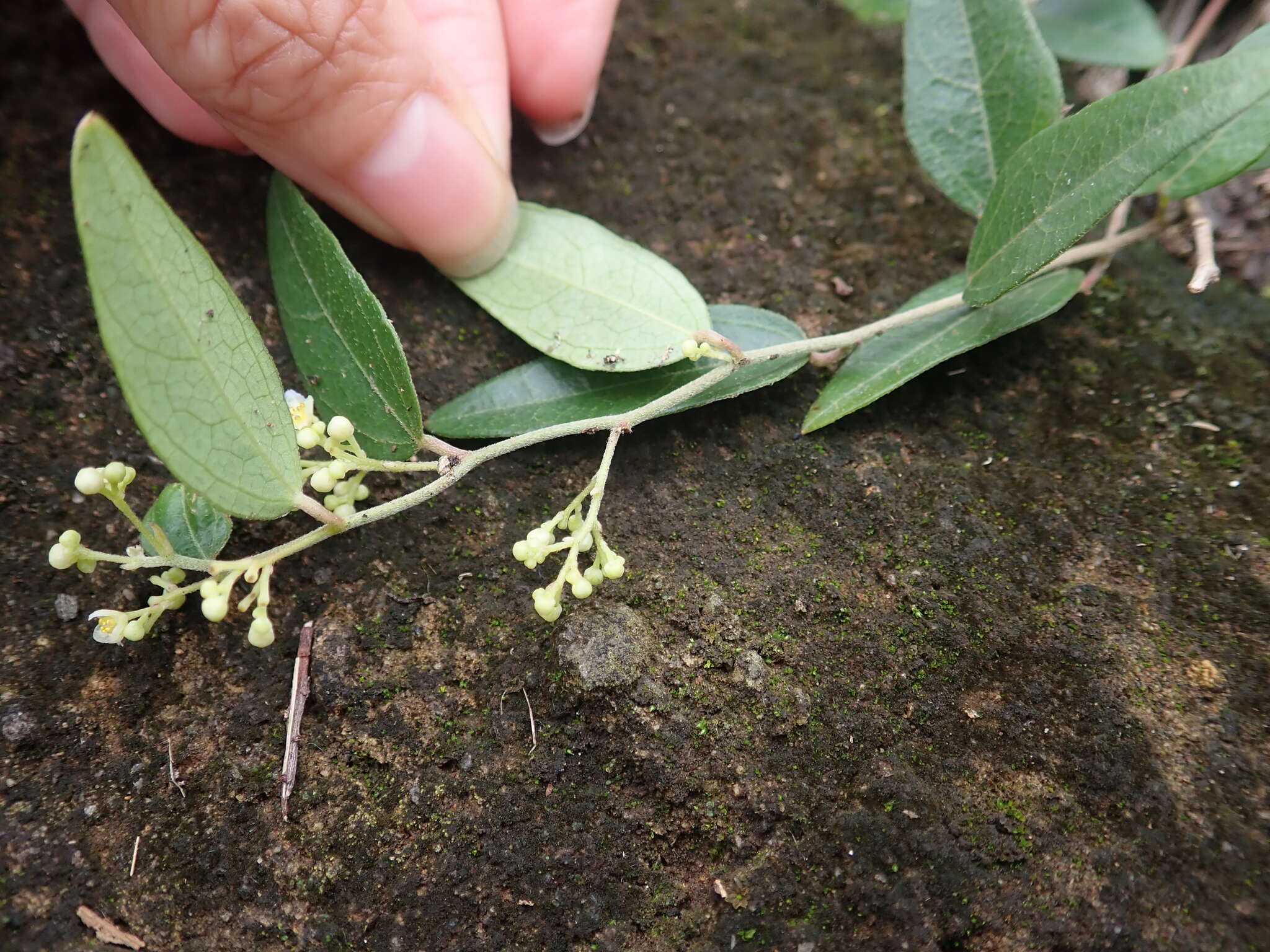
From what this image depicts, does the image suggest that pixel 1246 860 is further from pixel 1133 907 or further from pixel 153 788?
pixel 153 788

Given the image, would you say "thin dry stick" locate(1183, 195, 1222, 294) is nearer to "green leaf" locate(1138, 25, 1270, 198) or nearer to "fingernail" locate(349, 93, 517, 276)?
"green leaf" locate(1138, 25, 1270, 198)

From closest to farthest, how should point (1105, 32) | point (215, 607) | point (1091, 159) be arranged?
point (215, 607)
point (1091, 159)
point (1105, 32)

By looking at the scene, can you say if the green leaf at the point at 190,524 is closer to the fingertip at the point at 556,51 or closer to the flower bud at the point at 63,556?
the flower bud at the point at 63,556

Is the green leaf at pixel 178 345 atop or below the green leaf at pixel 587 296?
atop

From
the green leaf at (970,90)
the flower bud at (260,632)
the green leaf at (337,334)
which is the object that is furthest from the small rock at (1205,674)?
the flower bud at (260,632)

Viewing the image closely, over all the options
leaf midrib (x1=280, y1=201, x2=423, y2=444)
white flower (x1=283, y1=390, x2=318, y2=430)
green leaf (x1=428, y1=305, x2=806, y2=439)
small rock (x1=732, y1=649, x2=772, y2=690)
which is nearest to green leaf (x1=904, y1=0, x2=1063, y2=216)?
green leaf (x1=428, y1=305, x2=806, y2=439)

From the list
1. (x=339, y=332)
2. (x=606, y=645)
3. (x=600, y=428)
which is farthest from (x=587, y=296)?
(x=606, y=645)

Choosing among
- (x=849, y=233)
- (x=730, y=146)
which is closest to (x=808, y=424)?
(x=849, y=233)

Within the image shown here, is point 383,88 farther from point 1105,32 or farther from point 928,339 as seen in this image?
point 1105,32
